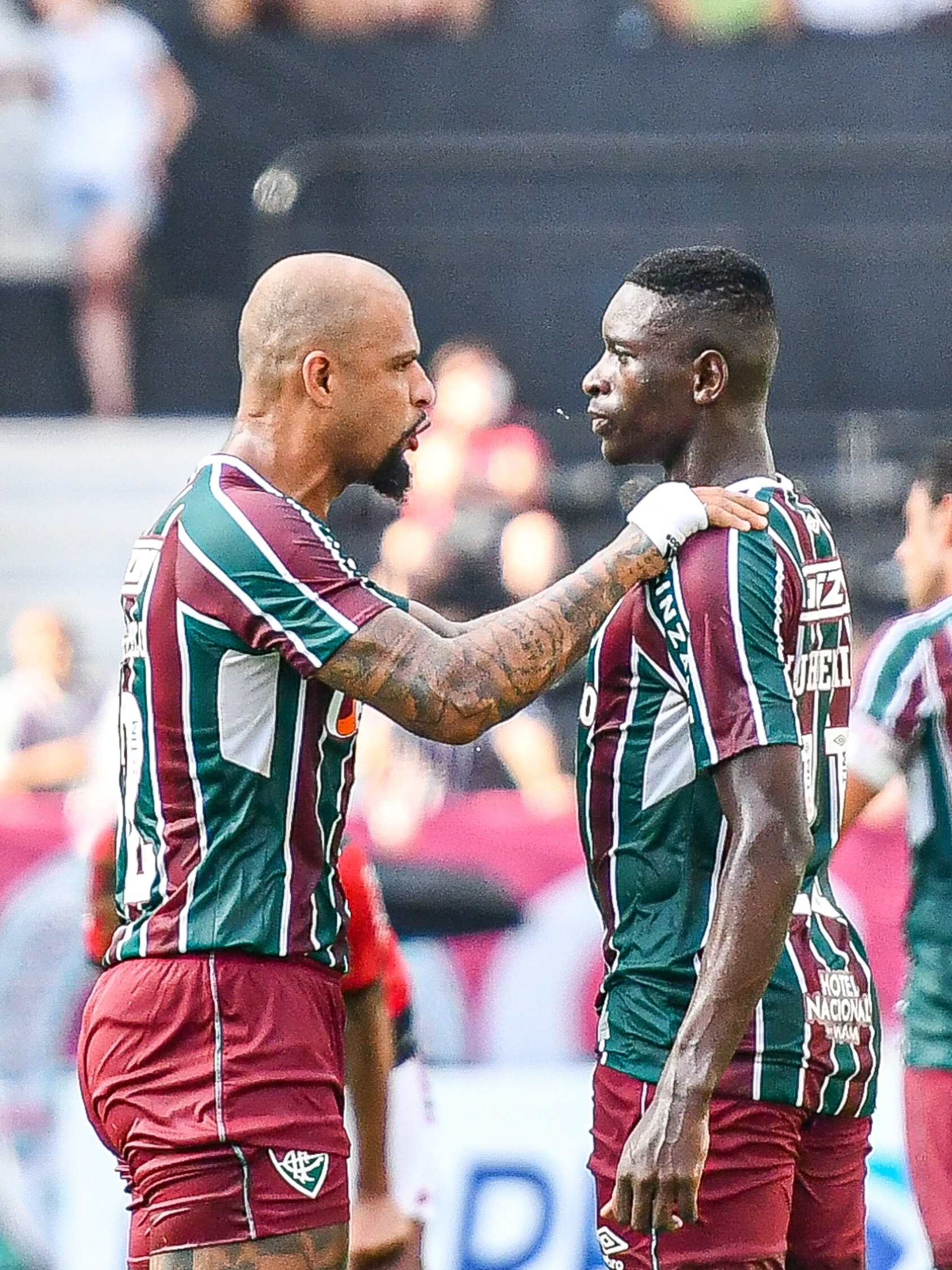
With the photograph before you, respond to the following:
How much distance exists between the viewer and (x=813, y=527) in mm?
2973

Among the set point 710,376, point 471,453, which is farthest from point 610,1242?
point 471,453

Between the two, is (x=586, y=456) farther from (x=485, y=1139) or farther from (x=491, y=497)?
(x=485, y=1139)

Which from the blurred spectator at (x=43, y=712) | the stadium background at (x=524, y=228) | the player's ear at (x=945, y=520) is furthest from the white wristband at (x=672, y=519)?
the stadium background at (x=524, y=228)

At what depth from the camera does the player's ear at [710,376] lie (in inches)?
118

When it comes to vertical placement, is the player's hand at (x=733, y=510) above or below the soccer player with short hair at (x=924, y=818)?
above

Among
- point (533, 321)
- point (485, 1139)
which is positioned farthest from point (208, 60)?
point (485, 1139)

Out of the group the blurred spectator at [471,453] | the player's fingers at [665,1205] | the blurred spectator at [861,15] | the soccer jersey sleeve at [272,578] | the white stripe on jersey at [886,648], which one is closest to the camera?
the player's fingers at [665,1205]

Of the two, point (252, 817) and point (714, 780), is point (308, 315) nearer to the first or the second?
point (252, 817)

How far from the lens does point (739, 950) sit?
269cm

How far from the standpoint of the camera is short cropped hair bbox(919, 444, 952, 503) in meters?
4.19

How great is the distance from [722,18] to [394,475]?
7.81 meters

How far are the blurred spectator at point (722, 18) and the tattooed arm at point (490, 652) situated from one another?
789cm

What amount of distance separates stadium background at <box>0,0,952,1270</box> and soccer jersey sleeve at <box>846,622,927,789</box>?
15.4 feet

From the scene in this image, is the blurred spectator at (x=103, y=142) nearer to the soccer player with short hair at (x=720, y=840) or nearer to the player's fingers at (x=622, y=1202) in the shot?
the soccer player with short hair at (x=720, y=840)
